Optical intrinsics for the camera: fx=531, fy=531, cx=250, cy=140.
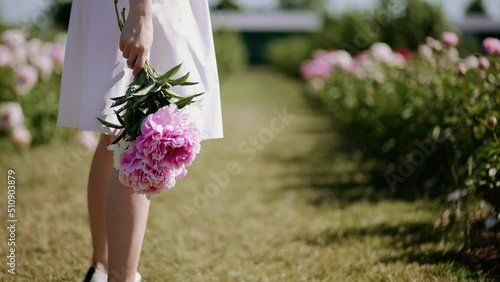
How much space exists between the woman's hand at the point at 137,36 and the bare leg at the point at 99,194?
15.6 inches

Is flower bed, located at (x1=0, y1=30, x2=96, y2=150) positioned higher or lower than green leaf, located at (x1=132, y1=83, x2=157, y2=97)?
higher

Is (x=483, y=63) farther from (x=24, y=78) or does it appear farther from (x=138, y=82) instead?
(x=24, y=78)

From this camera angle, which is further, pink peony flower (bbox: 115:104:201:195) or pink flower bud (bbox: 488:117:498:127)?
pink flower bud (bbox: 488:117:498:127)

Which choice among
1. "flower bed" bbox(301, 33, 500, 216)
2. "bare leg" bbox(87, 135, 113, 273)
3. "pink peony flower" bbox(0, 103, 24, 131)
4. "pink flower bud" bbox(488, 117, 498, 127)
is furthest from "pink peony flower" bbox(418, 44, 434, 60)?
"pink peony flower" bbox(0, 103, 24, 131)

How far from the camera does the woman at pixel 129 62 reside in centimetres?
143

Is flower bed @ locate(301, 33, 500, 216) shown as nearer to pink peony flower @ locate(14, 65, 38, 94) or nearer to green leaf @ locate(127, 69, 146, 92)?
green leaf @ locate(127, 69, 146, 92)

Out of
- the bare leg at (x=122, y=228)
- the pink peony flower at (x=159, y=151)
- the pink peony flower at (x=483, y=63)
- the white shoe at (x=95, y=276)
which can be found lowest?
the white shoe at (x=95, y=276)

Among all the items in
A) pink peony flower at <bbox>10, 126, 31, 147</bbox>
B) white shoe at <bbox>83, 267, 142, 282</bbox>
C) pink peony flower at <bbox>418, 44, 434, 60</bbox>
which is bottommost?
white shoe at <bbox>83, 267, 142, 282</bbox>

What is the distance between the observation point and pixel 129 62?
55.1 inches

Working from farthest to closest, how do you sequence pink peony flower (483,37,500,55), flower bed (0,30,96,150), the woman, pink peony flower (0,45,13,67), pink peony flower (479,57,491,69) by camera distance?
1. pink peony flower (0,45,13,67)
2. flower bed (0,30,96,150)
3. pink peony flower (479,57,491,69)
4. pink peony flower (483,37,500,55)
5. the woman

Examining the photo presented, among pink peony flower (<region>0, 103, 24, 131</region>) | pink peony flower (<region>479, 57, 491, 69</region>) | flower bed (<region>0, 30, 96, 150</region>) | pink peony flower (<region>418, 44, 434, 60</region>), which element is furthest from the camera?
flower bed (<region>0, 30, 96, 150</region>)

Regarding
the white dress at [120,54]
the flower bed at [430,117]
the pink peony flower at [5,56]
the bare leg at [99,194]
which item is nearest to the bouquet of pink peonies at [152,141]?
the white dress at [120,54]

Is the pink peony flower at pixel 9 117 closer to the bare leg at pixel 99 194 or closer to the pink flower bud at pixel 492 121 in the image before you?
the bare leg at pixel 99 194

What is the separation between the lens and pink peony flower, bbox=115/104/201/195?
1.29 meters
